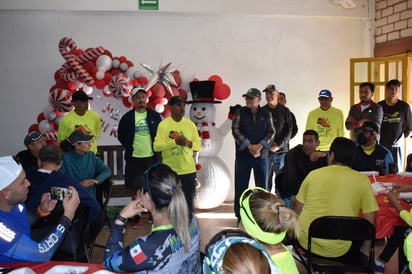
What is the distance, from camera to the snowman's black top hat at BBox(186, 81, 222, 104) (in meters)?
6.00

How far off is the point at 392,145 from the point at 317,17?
2.42 meters

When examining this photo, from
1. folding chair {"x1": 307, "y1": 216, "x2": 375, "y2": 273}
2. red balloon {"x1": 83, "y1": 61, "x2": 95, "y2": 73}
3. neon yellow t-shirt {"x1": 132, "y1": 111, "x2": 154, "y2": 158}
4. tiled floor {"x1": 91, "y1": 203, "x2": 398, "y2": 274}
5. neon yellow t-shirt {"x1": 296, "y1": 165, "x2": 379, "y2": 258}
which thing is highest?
red balloon {"x1": 83, "y1": 61, "x2": 95, "y2": 73}

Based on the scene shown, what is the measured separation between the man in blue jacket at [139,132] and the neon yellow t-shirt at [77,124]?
0.30m

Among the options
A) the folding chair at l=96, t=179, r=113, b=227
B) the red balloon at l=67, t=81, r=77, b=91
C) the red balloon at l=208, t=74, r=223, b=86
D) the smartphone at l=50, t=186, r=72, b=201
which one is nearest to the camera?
the smartphone at l=50, t=186, r=72, b=201

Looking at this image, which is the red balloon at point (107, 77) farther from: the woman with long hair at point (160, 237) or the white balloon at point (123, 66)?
the woman with long hair at point (160, 237)

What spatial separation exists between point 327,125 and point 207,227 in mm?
2006

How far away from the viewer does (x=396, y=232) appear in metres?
3.15

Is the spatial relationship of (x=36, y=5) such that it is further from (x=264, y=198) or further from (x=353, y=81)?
(x=264, y=198)

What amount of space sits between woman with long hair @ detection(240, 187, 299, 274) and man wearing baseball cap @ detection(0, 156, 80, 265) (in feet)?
2.84

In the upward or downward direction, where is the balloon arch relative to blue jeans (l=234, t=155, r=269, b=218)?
upward

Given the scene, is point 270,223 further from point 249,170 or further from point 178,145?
point 249,170

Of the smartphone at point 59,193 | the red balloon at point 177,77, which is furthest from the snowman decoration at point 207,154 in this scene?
the smartphone at point 59,193

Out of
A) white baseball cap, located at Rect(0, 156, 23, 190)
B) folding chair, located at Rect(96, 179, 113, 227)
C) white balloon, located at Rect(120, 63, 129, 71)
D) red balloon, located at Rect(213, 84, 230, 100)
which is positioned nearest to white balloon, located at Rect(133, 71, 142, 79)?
white balloon, located at Rect(120, 63, 129, 71)

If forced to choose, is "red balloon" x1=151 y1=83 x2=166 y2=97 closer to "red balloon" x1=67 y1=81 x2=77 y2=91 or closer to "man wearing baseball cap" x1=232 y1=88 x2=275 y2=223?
"red balloon" x1=67 y1=81 x2=77 y2=91
